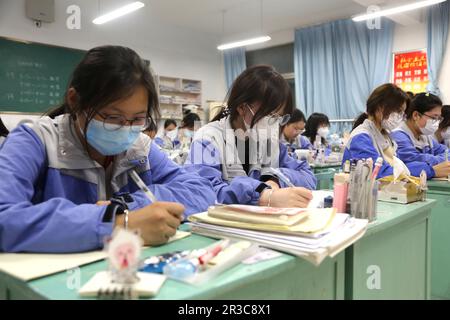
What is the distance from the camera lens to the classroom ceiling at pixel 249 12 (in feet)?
19.9

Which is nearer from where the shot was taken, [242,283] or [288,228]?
[242,283]

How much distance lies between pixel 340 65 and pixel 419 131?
3.81 metres

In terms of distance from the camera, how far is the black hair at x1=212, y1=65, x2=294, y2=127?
1.50 metres

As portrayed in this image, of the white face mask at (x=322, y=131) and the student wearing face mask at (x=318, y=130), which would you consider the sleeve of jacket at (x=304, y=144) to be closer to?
the student wearing face mask at (x=318, y=130)

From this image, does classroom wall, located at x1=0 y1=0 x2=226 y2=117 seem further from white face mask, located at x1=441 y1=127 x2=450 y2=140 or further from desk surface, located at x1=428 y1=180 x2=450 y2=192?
desk surface, located at x1=428 y1=180 x2=450 y2=192

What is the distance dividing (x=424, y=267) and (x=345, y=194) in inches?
26.5

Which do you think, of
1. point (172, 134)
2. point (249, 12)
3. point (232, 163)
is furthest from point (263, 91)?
point (249, 12)

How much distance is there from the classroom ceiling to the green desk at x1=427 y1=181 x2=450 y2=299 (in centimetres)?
420

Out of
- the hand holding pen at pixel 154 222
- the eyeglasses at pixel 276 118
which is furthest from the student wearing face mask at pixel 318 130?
the hand holding pen at pixel 154 222

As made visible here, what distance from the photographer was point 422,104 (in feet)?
9.25

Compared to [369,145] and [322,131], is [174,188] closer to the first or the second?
[369,145]

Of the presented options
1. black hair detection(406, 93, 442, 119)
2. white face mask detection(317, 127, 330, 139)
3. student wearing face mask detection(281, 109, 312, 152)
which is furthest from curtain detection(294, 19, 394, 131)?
black hair detection(406, 93, 442, 119)
